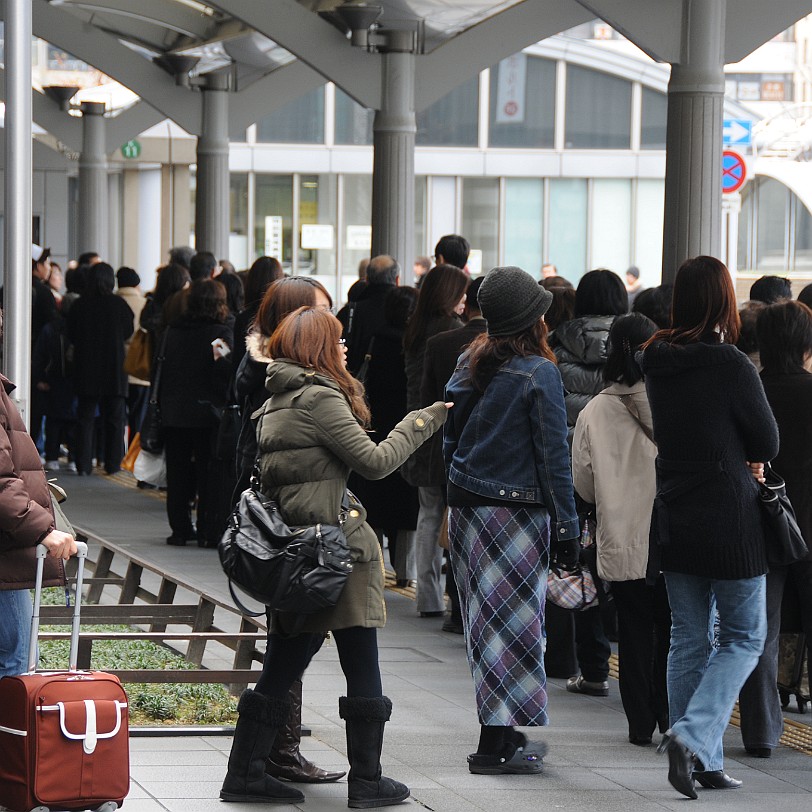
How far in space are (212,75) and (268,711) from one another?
1624 cm

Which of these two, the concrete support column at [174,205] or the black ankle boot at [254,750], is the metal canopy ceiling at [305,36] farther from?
the concrete support column at [174,205]

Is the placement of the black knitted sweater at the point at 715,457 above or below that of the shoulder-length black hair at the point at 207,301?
below

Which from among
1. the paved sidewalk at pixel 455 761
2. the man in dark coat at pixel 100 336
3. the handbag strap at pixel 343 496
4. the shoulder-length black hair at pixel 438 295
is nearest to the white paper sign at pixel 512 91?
the man in dark coat at pixel 100 336

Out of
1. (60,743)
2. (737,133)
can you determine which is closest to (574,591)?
(60,743)

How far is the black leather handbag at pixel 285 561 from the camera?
530cm

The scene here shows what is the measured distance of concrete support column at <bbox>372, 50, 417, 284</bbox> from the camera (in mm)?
15336

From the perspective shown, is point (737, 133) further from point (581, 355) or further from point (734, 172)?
point (581, 355)

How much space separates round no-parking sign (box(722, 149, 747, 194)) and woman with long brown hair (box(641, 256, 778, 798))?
10.7 m

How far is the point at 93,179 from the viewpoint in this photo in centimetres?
2484

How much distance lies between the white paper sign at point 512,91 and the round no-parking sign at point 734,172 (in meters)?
22.5

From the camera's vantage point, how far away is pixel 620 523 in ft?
22.1

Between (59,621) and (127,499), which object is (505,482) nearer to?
(59,621)

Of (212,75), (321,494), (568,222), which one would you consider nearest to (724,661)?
(321,494)

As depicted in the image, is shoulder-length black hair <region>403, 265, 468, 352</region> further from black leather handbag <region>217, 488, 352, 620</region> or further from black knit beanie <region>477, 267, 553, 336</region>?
black leather handbag <region>217, 488, 352, 620</region>
